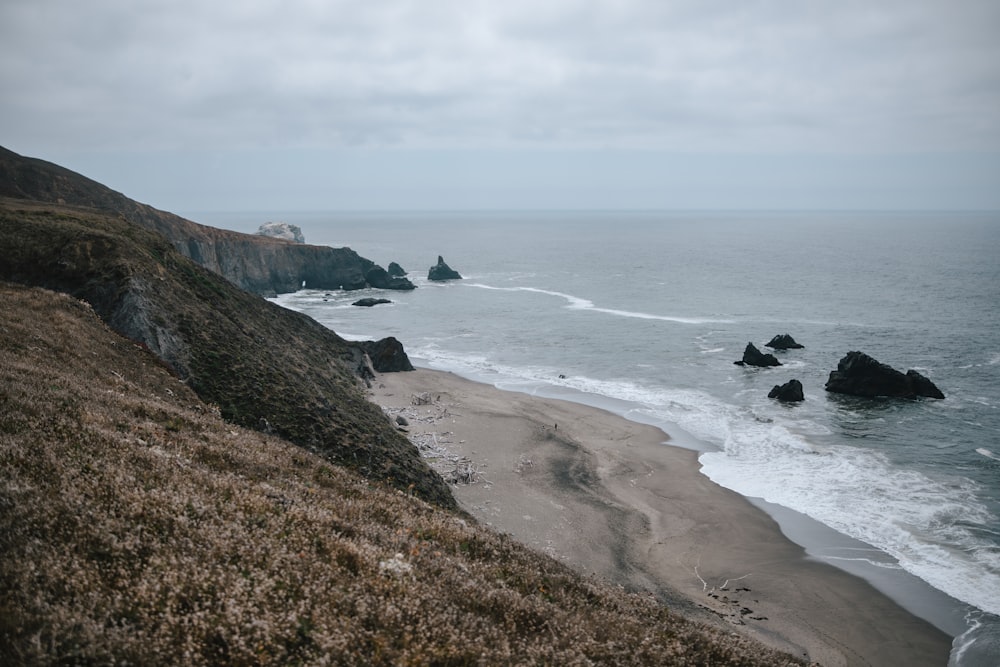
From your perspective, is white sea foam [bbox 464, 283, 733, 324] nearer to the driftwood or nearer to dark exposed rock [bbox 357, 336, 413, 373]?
dark exposed rock [bbox 357, 336, 413, 373]

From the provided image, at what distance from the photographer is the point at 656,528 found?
1190 inches

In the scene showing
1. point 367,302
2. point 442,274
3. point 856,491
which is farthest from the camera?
point 442,274

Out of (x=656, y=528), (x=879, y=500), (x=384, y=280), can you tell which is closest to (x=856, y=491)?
(x=879, y=500)

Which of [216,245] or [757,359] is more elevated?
[216,245]

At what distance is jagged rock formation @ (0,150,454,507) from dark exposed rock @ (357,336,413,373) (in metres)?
19.8

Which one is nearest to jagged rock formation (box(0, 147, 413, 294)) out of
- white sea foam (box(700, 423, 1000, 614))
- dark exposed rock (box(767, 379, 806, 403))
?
white sea foam (box(700, 423, 1000, 614))

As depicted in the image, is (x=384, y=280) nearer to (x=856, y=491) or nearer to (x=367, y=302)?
(x=367, y=302)

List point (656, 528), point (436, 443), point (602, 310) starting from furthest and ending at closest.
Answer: point (602, 310)
point (436, 443)
point (656, 528)

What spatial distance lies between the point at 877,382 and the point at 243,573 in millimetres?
55174

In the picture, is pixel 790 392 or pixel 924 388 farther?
pixel 790 392

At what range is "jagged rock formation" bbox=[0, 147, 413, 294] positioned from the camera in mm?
72062

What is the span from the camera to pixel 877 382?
168 ft

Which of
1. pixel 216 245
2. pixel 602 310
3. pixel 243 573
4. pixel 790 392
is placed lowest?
pixel 790 392

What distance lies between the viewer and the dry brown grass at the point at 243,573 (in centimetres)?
780
